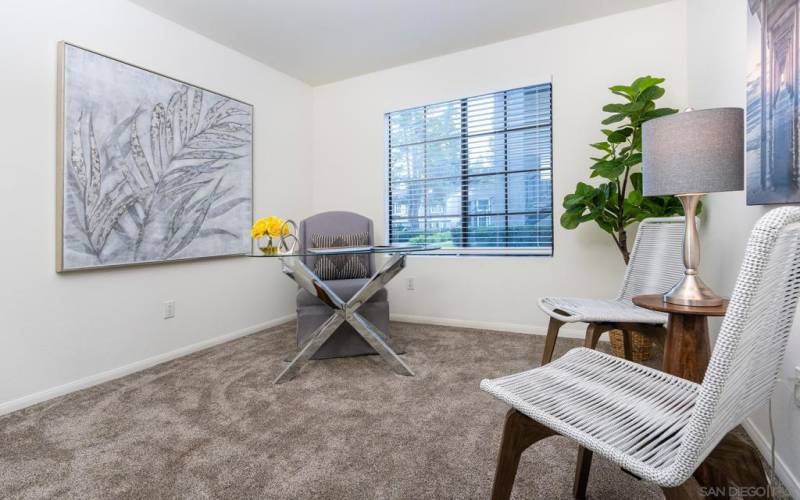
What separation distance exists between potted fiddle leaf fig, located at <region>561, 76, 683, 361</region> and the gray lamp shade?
44.5 inches

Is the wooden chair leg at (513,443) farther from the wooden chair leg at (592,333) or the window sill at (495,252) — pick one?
the window sill at (495,252)

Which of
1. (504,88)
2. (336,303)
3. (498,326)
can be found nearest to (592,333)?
(336,303)

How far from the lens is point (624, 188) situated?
271 cm

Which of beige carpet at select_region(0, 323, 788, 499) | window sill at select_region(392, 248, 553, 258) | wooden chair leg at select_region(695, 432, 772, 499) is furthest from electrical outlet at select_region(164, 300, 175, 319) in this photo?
wooden chair leg at select_region(695, 432, 772, 499)

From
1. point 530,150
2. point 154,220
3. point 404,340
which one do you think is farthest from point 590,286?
point 154,220

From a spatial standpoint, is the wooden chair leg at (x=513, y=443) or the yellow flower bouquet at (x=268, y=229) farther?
the yellow flower bouquet at (x=268, y=229)

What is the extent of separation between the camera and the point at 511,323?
347 cm

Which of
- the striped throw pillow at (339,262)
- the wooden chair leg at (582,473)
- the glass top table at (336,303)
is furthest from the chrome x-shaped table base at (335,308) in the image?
the wooden chair leg at (582,473)

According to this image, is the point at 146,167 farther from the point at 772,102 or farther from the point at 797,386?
the point at 797,386

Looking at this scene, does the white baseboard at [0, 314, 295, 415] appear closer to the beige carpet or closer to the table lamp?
the beige carpet

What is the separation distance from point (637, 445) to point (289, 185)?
3.75 m

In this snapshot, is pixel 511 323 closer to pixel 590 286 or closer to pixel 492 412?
pixel 590 286

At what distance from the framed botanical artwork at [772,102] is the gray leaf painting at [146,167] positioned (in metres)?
3.27

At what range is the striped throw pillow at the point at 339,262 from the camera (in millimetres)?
3279
